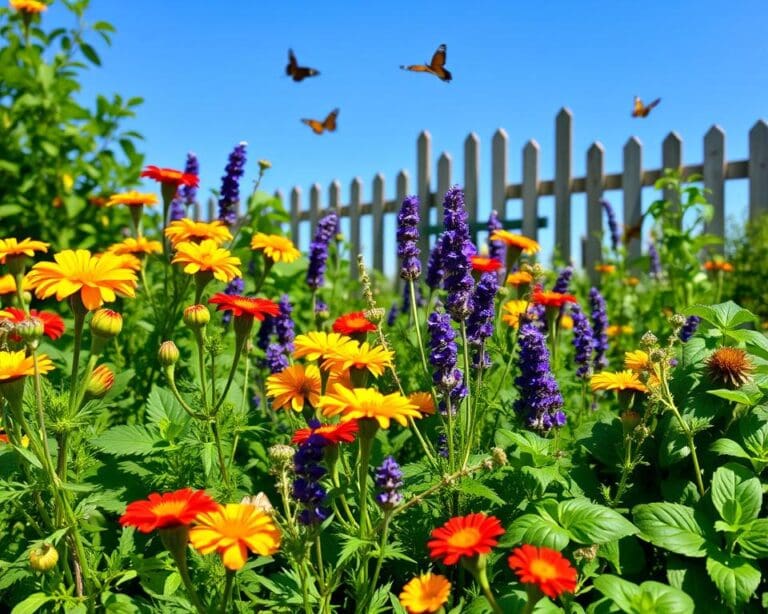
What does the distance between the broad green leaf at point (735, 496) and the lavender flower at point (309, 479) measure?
2.51ft

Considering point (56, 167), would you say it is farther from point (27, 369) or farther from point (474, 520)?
point (474, 520)

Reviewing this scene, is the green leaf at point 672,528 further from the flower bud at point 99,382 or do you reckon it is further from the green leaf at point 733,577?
the flower bud at point 99,382

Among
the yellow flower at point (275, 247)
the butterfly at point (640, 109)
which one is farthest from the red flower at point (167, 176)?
the butterfly at point (640, 109)

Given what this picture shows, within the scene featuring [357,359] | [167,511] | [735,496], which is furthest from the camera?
[735,496]

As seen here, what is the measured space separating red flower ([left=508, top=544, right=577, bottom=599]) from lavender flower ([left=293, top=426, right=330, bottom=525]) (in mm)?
362

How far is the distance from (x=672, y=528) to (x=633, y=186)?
20.9ft

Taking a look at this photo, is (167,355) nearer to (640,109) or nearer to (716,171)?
(640,109)

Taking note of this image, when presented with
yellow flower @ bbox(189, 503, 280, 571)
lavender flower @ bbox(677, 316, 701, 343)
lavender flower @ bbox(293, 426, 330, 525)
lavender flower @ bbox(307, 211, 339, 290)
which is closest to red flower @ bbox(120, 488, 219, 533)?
yellow flower @ bbox(189, 503, 280, 571)

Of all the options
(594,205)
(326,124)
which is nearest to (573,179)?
(594,205)

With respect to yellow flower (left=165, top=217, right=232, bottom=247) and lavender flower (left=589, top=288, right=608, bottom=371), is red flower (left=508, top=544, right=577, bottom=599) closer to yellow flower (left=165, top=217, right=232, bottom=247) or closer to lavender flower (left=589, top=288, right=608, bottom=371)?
yellow flower (left=165, top=217, right=232, bottom=247)

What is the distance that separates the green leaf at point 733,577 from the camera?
1.20 m

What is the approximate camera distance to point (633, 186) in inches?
279

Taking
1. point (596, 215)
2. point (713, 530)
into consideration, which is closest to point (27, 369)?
point (713, 530)

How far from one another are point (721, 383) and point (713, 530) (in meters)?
0.34
